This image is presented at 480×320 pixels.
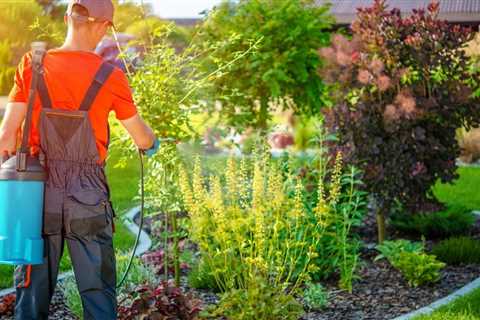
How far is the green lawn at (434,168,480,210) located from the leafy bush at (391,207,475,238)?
1167 millimetres

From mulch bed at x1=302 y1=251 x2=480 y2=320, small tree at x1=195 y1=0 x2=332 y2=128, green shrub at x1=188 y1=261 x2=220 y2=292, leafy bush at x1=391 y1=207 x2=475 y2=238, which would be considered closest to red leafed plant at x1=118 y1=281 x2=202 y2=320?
mulch bed at x1=302 y1=251 x2=480 y2=320

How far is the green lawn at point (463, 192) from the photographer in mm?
9375

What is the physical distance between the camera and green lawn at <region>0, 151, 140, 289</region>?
6323 mm

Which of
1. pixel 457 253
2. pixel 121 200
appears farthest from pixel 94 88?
pixel 121 200

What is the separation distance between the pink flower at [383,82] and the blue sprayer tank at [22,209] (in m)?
3.53

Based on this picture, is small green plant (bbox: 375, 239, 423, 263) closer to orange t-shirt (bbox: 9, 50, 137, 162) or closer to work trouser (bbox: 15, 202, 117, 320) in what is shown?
work trouser (bbox: 15, 202, 117, 320)

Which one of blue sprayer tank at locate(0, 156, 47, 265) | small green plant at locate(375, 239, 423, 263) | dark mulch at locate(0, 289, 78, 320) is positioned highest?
blue sprayer tank at locate(0, 156, 47, 265)

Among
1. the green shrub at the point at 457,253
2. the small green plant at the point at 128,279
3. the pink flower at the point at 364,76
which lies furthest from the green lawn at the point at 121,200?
the green shrub at the point at 457,253

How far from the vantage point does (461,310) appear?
17.0 feet

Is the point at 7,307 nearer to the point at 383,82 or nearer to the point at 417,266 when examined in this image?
the point at 417,266

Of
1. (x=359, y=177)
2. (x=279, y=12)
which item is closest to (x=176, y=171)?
(x=359, y=177)

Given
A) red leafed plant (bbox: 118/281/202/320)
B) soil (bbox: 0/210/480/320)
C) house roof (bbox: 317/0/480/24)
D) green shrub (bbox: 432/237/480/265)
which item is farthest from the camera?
house roof (bbox: 317/0/480/24)

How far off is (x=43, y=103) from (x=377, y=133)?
11.9 ft

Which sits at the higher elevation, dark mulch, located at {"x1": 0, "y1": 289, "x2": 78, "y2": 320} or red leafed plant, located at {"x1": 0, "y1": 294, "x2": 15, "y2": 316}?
red leafed plant, located at {"x1": 0, "y1": 294, "x2": 15, "y2": 316}
